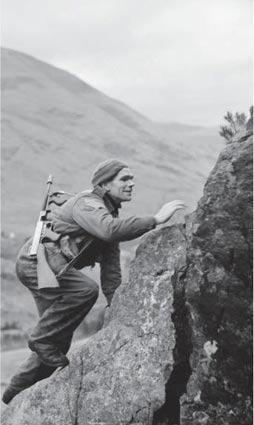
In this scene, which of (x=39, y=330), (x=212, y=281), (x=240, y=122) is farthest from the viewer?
(x=240, y=122)

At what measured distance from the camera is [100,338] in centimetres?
631

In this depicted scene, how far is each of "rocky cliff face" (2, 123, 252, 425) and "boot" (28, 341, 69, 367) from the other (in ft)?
0.34

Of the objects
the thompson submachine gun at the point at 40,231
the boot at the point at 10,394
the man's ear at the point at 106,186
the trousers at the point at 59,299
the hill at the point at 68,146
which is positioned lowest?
the boot at the point at 10,394

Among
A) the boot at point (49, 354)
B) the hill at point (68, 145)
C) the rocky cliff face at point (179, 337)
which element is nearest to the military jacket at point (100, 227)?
the rocky cliff face at point (179, 337)

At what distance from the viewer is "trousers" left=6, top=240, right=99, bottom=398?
651cm

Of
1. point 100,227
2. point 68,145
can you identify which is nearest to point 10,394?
point 100,227

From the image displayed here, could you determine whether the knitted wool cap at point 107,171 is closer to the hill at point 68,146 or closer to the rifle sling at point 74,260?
the rifle sling at point 74,260

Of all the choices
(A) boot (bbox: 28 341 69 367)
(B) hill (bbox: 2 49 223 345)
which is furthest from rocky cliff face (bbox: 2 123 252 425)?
(B) hill (bbox: 2 49 223 345)

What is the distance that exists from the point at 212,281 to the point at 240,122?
2.94 m

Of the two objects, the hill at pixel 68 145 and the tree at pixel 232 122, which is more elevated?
the hill at pixel 68 145

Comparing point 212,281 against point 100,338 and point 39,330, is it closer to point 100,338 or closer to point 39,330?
point 100,338

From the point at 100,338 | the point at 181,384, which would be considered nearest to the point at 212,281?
the point at 181,384

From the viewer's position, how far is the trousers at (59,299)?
6512 mm

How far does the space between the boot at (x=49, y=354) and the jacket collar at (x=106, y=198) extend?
1.45 metres
